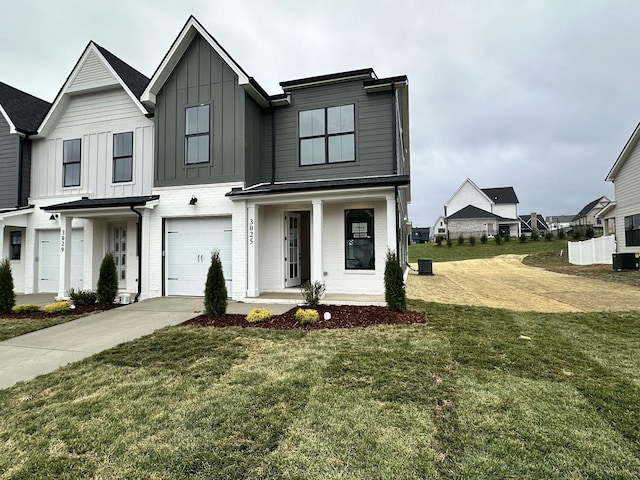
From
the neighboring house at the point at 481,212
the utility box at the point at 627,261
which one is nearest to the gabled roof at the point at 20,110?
the utility box at the point at 627,261

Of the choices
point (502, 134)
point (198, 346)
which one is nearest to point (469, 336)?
point (198, 346)

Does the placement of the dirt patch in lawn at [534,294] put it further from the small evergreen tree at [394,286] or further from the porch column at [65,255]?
the porch column at [65,255]

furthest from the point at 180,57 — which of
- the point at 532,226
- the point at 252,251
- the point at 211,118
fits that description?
the point at 532,226

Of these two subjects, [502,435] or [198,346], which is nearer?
[502,435]

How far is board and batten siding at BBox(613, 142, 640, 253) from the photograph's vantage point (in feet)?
58.6

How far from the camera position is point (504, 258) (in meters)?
27.2

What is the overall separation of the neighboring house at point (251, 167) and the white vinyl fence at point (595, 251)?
1828 cm

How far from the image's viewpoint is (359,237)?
10.3 m

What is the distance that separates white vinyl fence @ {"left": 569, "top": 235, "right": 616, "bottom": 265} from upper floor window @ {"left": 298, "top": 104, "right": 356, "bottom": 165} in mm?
19130

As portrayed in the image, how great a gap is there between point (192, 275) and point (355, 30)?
1275 cm

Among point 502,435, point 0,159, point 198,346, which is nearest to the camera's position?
point 502,435

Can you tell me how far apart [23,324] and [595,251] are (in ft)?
91.4

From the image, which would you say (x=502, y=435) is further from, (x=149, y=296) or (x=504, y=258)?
(x=504, y=258)

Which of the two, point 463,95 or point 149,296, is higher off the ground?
point 463,95
